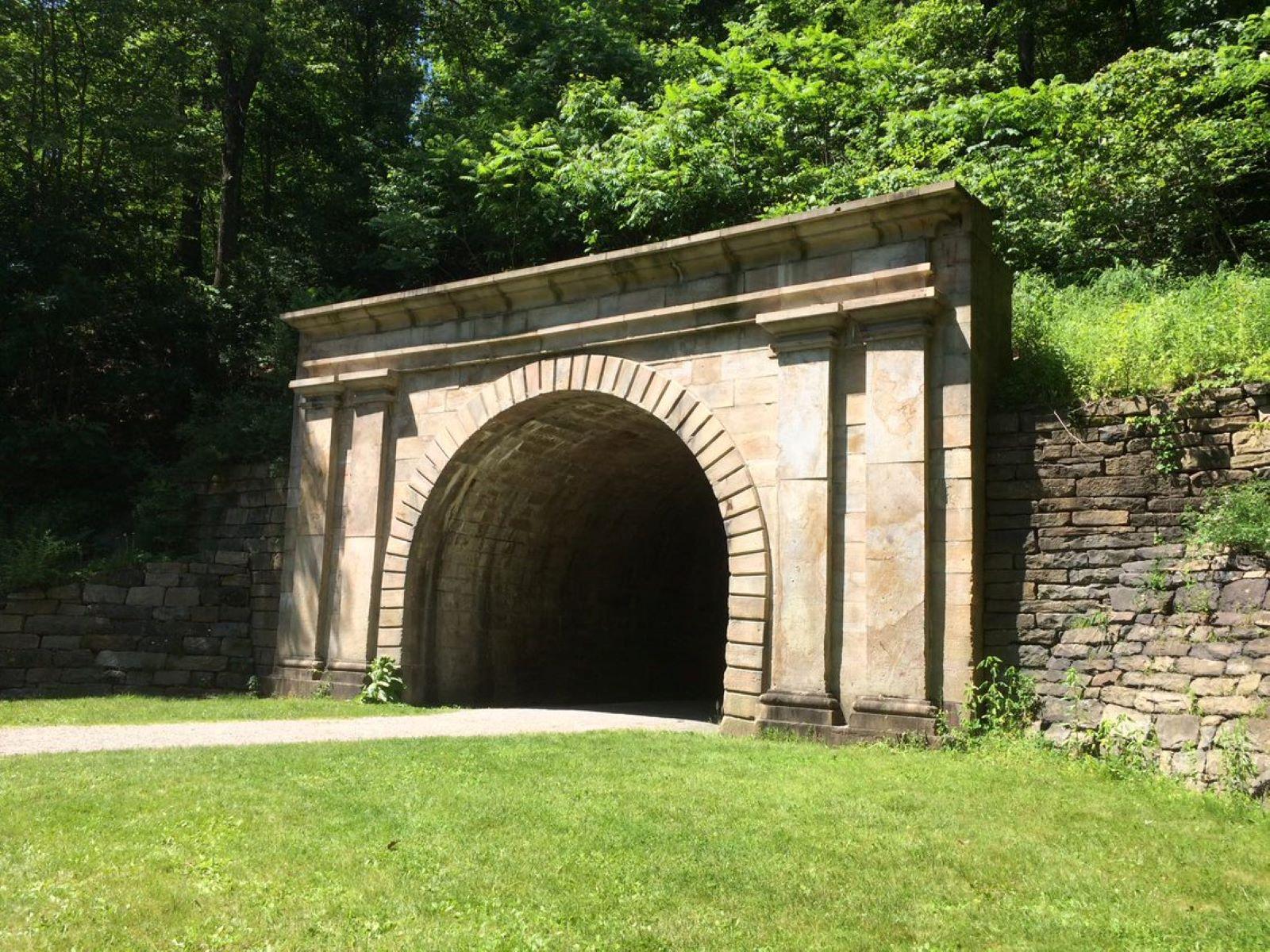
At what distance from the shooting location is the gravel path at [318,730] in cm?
890

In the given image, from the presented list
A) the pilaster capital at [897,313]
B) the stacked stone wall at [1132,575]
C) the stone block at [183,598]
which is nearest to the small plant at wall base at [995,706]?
the stacked stone wall at [1132,575]

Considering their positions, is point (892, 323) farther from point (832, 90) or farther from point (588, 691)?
point (832, 90)

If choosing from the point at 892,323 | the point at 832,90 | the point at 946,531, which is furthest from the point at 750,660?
the point at 832,90

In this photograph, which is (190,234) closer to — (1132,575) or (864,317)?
(864,317)

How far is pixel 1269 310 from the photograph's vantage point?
967 cm

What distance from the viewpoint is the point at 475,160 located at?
18.7m

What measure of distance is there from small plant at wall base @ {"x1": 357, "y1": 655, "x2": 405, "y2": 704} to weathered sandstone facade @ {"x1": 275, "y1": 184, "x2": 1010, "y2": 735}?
6.2 inches

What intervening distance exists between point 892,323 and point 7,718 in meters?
9.22

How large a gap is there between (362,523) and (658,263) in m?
4.85

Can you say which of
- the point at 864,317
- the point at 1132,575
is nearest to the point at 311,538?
the point at 864,317

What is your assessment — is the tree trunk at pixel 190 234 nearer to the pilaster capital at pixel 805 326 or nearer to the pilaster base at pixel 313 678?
the pilaster base at pixel 313 678

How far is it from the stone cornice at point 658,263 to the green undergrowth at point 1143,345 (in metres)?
1.56

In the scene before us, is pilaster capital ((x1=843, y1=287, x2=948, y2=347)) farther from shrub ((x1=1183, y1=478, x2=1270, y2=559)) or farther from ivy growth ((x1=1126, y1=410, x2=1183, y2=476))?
shrub ((x1=1183, y1=478, x2=1270, y2=559))

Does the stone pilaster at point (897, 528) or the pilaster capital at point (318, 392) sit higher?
the pilaster capital at point (318, 392)
